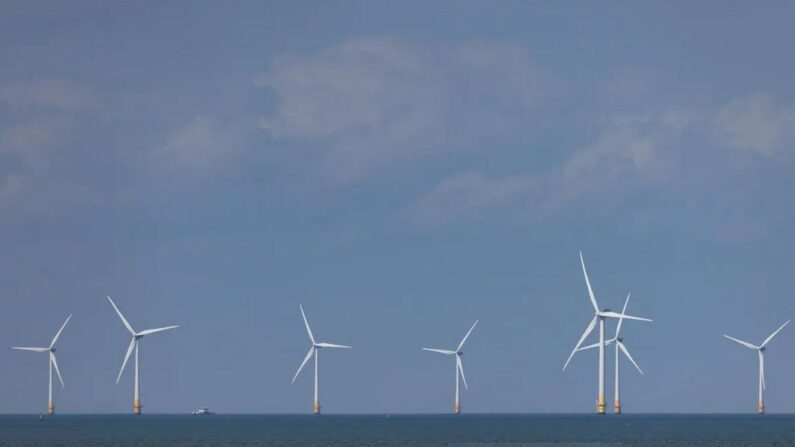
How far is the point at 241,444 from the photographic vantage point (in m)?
182

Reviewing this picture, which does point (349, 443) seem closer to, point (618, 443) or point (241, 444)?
point (241, 444)

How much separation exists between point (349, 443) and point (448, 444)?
11.4 m

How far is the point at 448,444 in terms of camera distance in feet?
593

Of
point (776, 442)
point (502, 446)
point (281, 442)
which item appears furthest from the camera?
point (281, 442)

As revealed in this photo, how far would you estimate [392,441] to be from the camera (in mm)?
Result: 192000

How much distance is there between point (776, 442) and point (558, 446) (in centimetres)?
2748

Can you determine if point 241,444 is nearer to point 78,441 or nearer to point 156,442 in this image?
point 156,442

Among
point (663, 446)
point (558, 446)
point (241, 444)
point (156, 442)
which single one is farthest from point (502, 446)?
point (156, 442)

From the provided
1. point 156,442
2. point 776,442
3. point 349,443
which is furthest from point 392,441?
point 776,442

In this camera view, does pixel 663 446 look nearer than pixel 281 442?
Yes

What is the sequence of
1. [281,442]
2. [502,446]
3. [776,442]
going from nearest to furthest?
[502,446]
[776,442]
[281,442]

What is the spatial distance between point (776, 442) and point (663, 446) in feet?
55.2

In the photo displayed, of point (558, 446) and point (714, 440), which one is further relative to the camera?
point (714, 440)

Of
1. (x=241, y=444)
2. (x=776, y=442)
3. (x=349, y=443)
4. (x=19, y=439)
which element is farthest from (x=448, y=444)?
(x=19, y=439)
